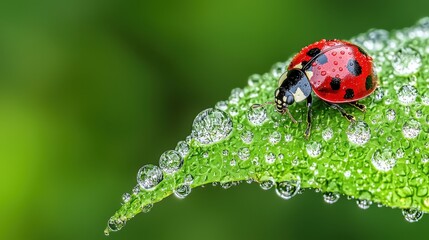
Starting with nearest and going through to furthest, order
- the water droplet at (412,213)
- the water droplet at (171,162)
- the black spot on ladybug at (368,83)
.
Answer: the water droplet at (412,213) → the water droplet at (171,162) → the black spot on ladybug at (368,83)

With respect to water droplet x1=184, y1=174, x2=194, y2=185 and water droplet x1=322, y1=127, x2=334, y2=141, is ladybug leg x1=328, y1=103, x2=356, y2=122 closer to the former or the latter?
water droplet x1=322, y1=127, x2=334, y2=141

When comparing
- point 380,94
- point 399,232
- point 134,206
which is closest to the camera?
point 134,206

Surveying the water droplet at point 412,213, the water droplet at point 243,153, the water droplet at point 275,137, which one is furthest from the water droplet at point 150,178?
the water droplet at point 412,213

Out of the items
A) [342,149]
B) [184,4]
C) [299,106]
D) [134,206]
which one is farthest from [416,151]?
[184,4]

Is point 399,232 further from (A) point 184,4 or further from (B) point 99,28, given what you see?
(B) point 99,28

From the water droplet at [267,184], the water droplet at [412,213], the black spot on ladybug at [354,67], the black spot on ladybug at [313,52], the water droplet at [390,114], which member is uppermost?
the black spot on ladybug at [313,52]

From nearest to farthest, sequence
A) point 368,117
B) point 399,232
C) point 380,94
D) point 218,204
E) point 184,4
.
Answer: point 368,117 → point 380,94 → point 399,232 → point 218,204 → point 184,4

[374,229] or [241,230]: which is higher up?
[241,230]

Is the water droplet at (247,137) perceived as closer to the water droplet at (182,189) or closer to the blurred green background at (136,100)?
the water droplet at (182,189)
